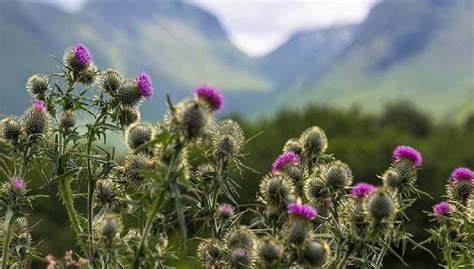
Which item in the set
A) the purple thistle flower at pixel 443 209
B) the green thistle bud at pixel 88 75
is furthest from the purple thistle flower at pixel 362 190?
the green thistle bud at pixel 88 75

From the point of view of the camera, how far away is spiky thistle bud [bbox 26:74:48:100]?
224 inches

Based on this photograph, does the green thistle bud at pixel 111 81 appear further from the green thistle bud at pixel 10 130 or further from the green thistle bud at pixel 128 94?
the green thistle bud at pixel 10 130

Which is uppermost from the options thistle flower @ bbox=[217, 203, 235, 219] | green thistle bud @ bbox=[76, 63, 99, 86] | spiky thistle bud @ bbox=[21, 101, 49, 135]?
green thistle bud @ bbox=[76, 63, 99, 86]

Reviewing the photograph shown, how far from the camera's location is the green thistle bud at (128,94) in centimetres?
522

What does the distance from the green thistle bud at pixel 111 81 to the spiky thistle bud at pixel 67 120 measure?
13.1 inches

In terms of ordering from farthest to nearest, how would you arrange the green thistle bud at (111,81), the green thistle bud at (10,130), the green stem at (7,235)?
the green thistle bud at (111,81) → the green thistle bud at (10,130) → the green stem at (7,235)

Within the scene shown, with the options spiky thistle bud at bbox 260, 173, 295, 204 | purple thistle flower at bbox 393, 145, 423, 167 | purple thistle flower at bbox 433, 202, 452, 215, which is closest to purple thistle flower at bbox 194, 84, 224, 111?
spiky thistle bud at bbox 260, 173, 295, 204

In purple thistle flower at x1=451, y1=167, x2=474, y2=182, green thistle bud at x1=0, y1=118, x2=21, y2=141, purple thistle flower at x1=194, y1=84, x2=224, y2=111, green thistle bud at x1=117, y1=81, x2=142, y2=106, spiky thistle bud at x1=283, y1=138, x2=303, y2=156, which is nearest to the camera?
purple thistle flower at x1=194, y1=84, x2=224, y2=111

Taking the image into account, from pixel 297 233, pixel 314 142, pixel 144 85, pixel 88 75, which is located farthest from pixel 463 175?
pixel 88 75

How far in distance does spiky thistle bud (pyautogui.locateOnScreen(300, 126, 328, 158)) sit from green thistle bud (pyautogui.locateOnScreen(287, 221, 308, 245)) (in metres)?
1.79

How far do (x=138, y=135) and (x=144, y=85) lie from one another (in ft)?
3.39

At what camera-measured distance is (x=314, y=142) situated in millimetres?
5645

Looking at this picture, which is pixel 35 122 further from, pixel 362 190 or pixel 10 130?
pixel 362 190

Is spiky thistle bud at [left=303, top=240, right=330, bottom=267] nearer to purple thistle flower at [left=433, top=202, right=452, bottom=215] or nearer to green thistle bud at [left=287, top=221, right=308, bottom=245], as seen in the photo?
green thistle bud at [left=287, top=221, right=308, bottom=245]
